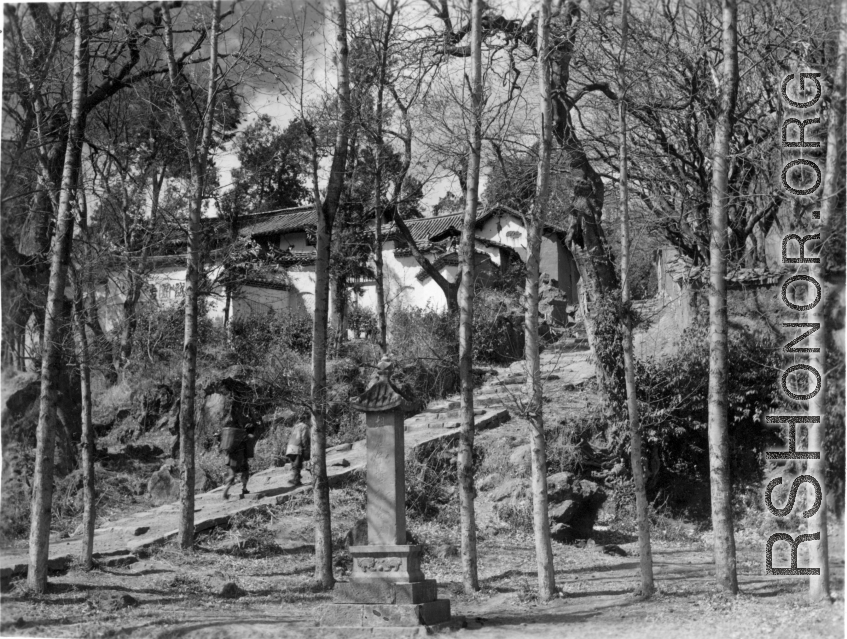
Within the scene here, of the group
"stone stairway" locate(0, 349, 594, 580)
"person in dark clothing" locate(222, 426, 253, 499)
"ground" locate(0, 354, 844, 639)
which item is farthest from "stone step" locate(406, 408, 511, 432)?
"person in dark clothing" locate(222, 426, 253, 499)

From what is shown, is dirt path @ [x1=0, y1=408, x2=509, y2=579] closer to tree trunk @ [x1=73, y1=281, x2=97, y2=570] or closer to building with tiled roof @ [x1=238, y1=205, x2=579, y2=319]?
tree trunk @ [x1=73, y1=281, x2=97, y2=570]

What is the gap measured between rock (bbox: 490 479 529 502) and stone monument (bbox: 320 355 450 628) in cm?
552

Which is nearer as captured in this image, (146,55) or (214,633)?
(214,633)

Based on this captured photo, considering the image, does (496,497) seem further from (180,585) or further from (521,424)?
(180,585)

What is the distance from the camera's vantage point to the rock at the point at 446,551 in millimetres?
12715

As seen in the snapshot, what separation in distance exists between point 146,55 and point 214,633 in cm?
1001

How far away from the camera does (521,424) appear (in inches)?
702

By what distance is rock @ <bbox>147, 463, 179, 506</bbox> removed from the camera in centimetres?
1609

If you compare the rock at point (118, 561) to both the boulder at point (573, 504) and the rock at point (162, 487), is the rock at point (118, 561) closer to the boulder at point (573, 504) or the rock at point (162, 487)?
the rock at point (162, 487)

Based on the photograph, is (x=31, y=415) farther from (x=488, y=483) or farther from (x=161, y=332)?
(x=488, y=483)

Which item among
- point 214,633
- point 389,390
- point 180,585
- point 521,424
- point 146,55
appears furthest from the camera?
point 521,424

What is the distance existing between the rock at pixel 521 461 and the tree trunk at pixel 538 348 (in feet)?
16.1

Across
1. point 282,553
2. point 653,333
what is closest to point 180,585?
point 282,553

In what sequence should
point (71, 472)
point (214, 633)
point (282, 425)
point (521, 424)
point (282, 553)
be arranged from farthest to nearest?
point (282, 425) < point (521, 424) < point (71, 472) < point (282, 553) < point (214, 633)
